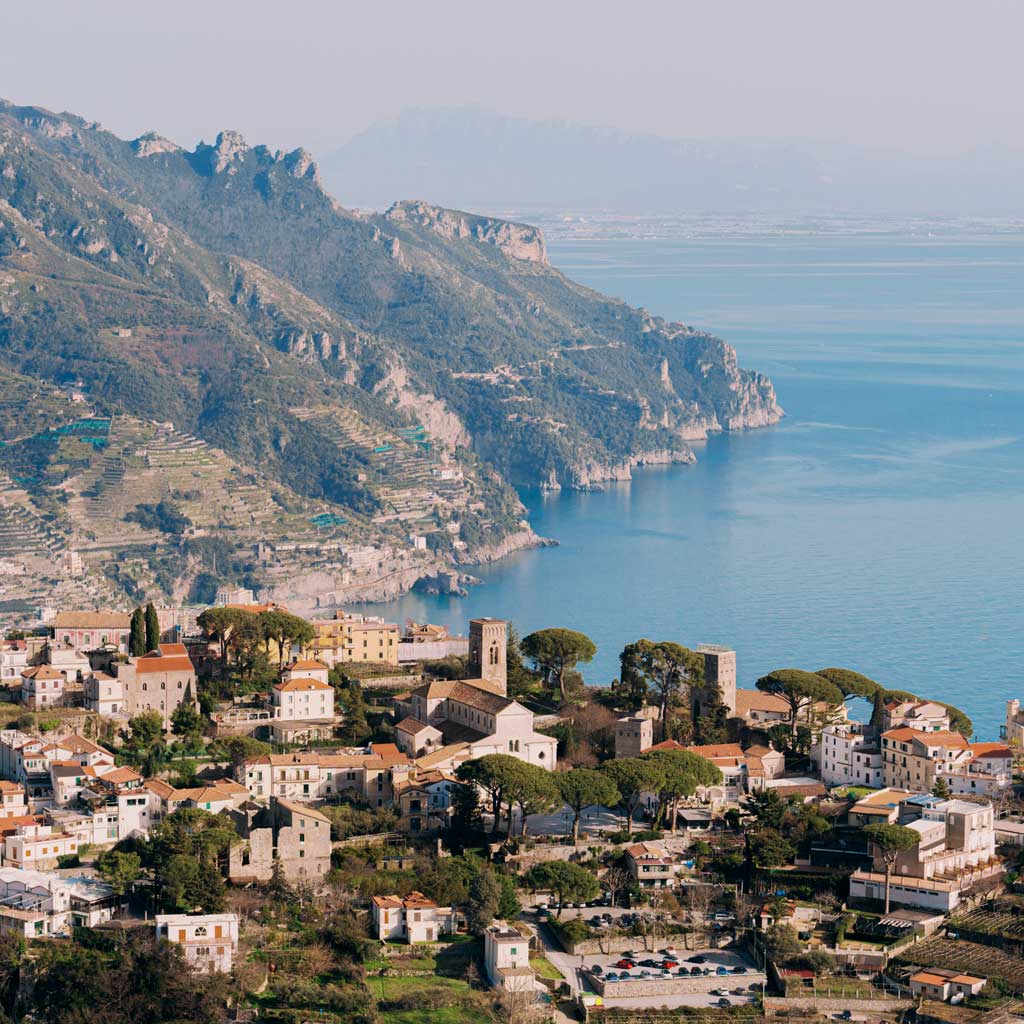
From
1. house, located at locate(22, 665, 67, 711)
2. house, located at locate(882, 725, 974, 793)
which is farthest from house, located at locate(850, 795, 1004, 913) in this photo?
house, located at locate(22, 665, 67, 711)

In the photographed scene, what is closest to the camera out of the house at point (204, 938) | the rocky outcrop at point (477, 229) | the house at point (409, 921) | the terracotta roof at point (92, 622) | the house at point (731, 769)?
the house at point (204, 938)

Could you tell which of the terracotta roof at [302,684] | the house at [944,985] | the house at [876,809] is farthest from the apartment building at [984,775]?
the terracotta roof at [302,684]

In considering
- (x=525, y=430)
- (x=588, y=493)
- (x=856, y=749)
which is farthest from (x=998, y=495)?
(x=856, y=749)

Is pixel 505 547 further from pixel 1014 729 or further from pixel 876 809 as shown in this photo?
pixel 876 809

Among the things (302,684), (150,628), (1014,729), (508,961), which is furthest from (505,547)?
(508,961)

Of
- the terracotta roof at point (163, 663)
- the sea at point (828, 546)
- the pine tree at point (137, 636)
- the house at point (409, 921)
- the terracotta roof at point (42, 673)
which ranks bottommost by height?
the house at point (409, 921)

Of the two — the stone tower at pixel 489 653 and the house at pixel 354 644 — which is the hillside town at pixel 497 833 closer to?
the stone tower at pixel 489 653
